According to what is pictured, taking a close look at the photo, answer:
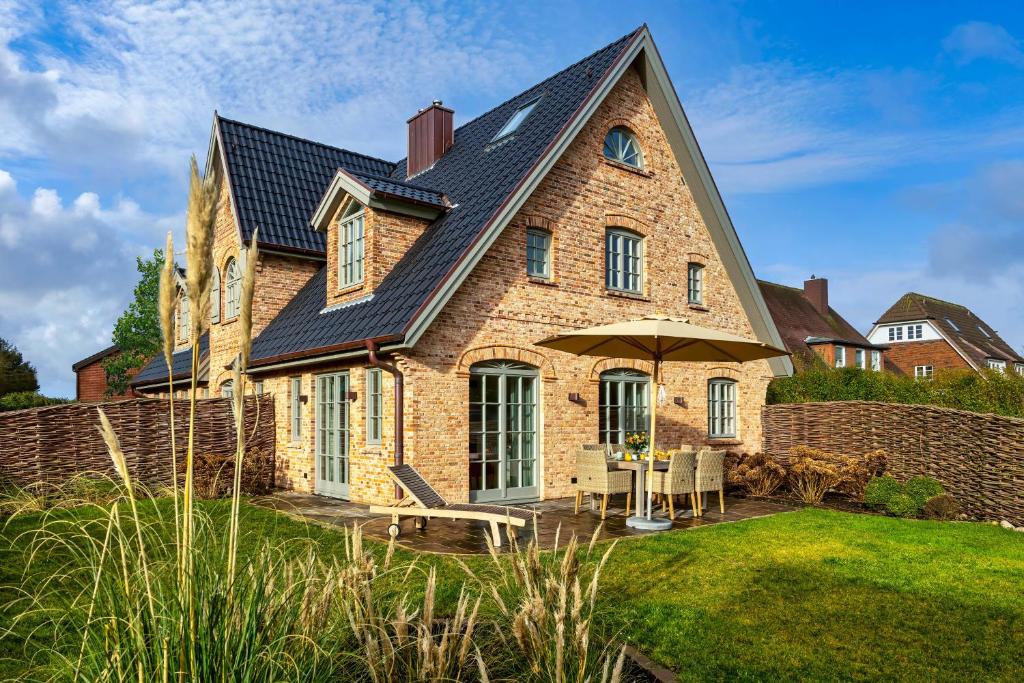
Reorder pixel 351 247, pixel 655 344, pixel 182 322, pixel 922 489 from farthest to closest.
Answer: pixel 182 322 → pixel 351 247 → pixel 922 489 → pixel 655 344

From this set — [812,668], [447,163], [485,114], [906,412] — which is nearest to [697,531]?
[812,668]

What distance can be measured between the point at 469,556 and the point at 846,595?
3.68 meters

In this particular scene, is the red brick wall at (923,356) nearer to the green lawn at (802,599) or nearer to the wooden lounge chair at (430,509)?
the green lawn at (802,599)

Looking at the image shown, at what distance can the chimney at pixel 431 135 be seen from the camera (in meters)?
17.8

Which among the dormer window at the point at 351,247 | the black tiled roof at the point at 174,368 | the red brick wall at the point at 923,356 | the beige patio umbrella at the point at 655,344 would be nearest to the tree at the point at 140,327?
the black tiled roof at the point at 174,368

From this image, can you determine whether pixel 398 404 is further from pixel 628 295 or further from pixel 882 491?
pixel 882 491

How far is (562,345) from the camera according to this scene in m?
11.0

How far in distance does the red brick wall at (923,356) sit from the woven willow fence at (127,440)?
40.4 m

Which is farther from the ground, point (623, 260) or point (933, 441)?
point (623, 260)

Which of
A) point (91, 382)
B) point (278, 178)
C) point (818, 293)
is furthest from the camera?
point (818, 293)

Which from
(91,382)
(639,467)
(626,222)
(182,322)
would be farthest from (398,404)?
(91,382)

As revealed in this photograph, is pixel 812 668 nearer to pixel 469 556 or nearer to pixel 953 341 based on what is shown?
pixel 469 556

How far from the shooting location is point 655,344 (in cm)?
1084

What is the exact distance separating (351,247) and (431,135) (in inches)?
208
